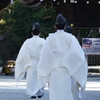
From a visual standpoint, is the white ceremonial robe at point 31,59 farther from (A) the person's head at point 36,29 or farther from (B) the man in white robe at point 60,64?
(B) the man in white robe at point 60,64

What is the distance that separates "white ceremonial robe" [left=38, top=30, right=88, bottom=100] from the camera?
22.5ft

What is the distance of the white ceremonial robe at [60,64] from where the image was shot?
270 inches

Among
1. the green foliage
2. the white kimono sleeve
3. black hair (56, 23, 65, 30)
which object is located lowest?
the white kimono sleeve

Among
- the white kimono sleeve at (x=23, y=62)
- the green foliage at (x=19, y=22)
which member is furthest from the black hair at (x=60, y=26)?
the green foliage at (x=19, y=22)

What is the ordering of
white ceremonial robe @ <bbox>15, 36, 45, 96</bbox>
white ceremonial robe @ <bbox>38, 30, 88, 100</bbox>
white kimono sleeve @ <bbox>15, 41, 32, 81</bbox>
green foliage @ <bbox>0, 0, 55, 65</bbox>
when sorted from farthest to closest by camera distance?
green foliage @ <bbox>0, 0, 55, 65</bbox> → white ceremonial robe @ <bbox>15, 36, 45, 96</bbox> → white kimono sleeve @ <bbox>15, 41, 32, 81</bbox> → white ceremonial robe @ <bbox>38, 30, 88, 100</bbox>

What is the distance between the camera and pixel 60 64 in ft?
22.6

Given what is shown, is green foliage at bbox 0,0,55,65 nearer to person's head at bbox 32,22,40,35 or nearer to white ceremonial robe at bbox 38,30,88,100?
person's head at bbox 32,22,40,35

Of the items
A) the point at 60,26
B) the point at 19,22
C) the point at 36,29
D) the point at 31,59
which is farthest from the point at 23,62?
the point at 19,22

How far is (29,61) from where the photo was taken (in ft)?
35.2

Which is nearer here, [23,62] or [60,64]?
[60,64]

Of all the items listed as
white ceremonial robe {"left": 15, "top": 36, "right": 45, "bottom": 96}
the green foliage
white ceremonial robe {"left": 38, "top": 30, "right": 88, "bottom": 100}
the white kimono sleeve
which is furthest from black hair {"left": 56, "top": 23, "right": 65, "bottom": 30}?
the green foliage

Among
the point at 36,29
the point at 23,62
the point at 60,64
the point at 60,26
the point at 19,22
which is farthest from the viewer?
the point at 19,22

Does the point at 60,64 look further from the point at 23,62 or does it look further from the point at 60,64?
the point at 23,62

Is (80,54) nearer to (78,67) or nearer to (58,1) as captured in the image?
(78,67)
